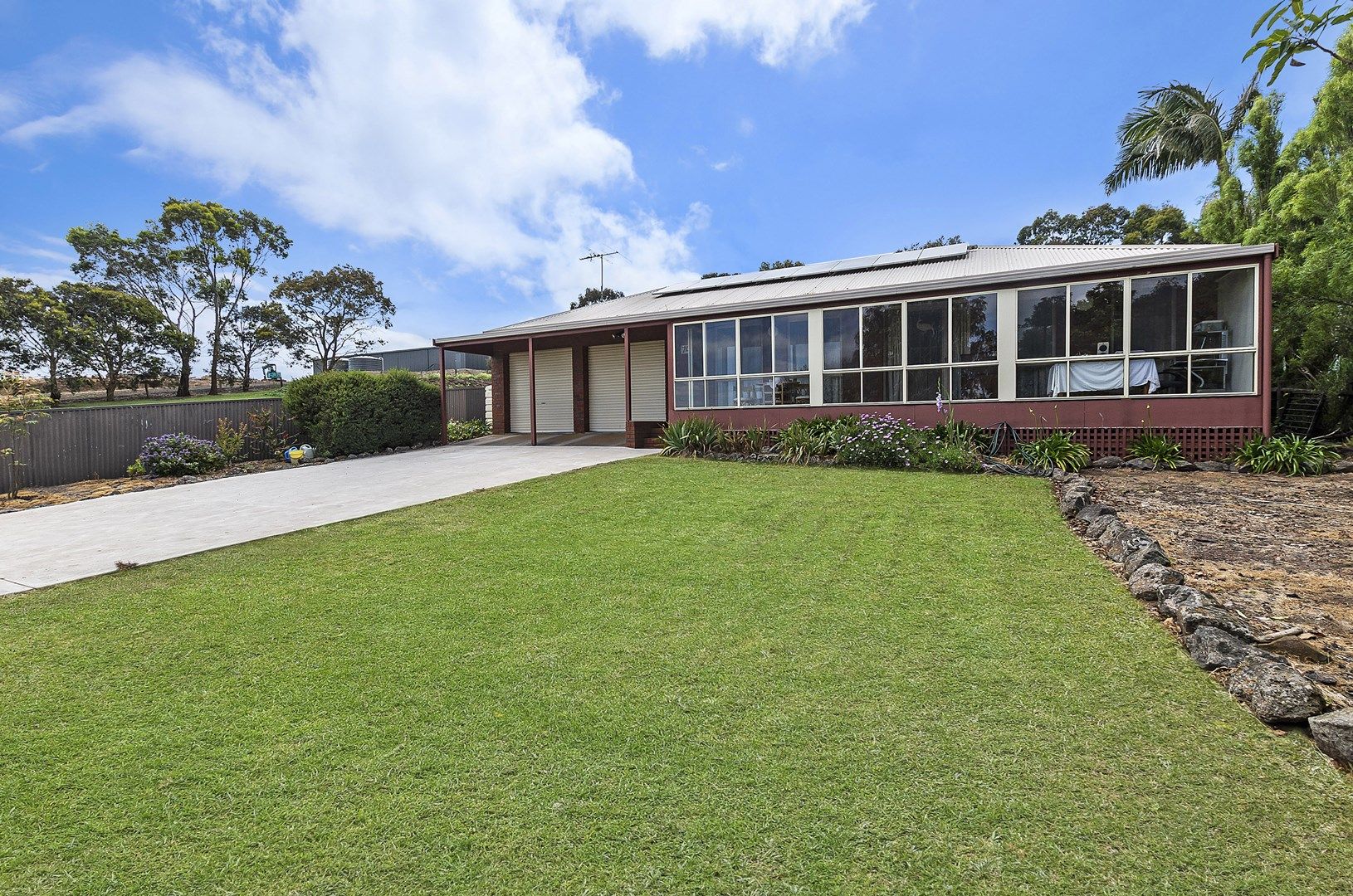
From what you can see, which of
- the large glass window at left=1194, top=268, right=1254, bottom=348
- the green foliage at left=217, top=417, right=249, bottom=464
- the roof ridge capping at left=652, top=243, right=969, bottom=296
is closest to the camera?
the large glass window at left=1194, top=268, right=1254, bottom=348

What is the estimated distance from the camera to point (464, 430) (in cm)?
1772

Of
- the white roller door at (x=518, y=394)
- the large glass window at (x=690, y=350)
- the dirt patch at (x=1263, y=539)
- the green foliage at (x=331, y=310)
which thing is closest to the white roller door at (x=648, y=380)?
the large glass window at (x=690, y=350)

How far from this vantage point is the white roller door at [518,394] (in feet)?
61.1

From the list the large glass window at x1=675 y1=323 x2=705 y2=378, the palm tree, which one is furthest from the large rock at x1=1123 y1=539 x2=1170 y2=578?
the palm tree

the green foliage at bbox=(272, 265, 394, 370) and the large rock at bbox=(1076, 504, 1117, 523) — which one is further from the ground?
the green foliage at bbox=(272, 265, 394, 370)

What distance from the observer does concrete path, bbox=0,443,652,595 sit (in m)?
5.48

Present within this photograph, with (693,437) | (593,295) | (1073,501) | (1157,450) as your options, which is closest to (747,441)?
(693,437)

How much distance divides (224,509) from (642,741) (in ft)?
24.7

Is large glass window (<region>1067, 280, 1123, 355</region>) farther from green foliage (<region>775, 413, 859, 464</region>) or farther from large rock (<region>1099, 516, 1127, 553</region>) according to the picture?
large rock (<region>1099, 516, 1127, 553</region>)

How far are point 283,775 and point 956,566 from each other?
13.4 feet

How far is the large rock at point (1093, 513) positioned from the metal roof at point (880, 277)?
569 centimetres

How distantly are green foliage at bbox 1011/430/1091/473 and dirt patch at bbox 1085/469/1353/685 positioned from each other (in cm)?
59

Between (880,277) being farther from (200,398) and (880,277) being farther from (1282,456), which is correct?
(200,398)

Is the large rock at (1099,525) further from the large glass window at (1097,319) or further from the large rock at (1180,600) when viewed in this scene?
the large glass window at (1097,319)
